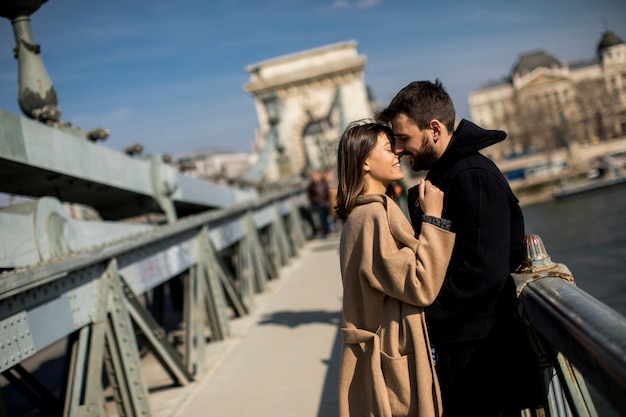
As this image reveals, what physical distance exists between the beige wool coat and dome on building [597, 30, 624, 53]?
3083 cm

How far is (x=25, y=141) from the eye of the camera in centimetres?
496

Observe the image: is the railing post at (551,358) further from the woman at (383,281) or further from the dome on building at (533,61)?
the dome on building at (533,61)

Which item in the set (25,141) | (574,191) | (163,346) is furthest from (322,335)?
(574,191)

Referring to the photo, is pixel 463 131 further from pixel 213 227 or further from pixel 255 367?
pixel 213 227

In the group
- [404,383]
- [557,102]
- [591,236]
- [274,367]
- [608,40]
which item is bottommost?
[591,236]

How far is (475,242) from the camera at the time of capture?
229cm

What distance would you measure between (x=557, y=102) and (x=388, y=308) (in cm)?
9034

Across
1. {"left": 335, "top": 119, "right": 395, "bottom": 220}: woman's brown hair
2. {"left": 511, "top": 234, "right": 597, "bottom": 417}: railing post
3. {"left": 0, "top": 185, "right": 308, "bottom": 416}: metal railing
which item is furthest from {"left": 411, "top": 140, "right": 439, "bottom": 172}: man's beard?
{"left": 0, "top": 185, "right": 308, "bottom": 416}: metal railing

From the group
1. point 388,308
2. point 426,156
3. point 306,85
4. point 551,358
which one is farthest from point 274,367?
point 306,85

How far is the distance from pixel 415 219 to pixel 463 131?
0.39 m

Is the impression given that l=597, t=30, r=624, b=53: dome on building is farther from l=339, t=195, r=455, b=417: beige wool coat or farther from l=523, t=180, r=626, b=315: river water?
l=339, t=195, r=455, b=417: beige wool coat

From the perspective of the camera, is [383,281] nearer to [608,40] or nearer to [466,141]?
[466,141]

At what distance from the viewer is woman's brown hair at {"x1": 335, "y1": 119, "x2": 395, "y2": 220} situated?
2605 mm

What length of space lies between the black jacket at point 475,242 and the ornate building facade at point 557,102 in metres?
30.6
